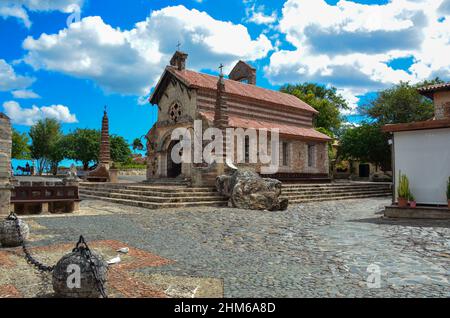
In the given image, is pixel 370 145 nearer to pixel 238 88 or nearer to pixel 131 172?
pixel 238 88

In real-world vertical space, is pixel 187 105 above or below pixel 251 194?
above

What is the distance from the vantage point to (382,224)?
396 inches

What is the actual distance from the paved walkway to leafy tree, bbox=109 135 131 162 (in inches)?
1762

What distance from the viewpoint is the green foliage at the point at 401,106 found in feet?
98.2

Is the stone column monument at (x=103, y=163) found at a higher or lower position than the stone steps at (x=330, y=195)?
higher

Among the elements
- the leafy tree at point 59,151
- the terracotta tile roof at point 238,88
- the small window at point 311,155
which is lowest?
the small window at point 311,155

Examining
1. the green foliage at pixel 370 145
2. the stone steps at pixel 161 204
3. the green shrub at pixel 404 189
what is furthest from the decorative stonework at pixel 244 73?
the green shrub at pixel 404 189

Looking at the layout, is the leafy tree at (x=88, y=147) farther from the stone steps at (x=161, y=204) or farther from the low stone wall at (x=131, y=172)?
the stone steps at (x=161, y=204)

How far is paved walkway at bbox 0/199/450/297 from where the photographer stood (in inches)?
173

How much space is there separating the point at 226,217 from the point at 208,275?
257 inches

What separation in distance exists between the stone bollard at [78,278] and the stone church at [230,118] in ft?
58.8
